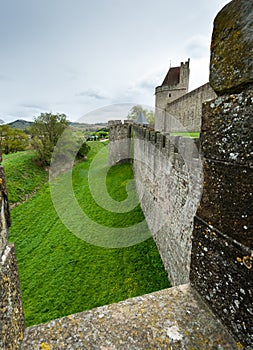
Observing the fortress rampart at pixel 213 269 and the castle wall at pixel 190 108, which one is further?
the castle wall at pixel 190 108

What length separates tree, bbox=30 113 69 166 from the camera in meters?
17.2

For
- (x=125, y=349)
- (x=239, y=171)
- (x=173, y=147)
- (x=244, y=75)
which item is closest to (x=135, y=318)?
(x=125, y=349)

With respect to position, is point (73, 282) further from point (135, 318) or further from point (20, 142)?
point (20, 142)

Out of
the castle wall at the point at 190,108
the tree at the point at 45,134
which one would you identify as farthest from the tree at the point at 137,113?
the tree at the point at 45,134

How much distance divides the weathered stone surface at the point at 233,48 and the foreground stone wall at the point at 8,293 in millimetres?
1210

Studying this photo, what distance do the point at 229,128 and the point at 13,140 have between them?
85.6ft

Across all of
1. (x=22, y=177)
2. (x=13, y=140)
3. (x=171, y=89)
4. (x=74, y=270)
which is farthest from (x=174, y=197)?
(x=13, y=140)

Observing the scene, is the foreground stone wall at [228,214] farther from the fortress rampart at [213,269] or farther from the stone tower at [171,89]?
the stone tower at [171,89]

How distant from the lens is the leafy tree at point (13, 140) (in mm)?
22078

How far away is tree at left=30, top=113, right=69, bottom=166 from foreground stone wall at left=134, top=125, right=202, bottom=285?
42.9 feet

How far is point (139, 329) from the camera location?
1006mm

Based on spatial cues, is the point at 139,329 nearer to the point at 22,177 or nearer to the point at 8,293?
the point at 8,293

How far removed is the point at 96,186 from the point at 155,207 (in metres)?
7.27

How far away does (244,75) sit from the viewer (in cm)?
87
